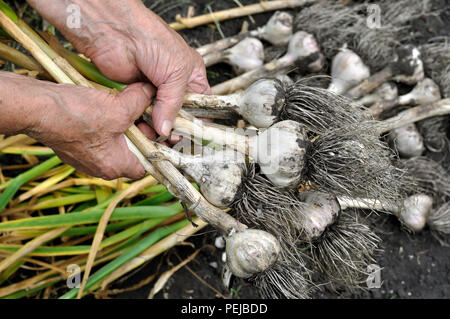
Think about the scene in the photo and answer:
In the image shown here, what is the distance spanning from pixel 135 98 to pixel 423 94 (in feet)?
4.57

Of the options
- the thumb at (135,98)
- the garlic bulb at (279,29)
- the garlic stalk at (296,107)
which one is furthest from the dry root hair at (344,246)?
the garlic bulb at (279,29)

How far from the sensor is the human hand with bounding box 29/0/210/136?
138 centimetres

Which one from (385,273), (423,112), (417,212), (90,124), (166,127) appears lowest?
(385,273)

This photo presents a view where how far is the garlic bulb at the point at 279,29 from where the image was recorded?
2152 mm

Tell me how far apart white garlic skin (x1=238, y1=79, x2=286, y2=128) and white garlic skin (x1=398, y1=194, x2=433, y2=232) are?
942 millimetres

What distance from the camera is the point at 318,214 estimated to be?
4.57 ft

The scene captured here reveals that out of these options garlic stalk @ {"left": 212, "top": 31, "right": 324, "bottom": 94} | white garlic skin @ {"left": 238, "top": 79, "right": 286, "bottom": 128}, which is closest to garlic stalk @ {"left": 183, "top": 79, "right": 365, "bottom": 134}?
white garlic skin @ {"left": 238, "top": 79, "right": 286, "bottom": 128}

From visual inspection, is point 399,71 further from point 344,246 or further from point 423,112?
point 344,246

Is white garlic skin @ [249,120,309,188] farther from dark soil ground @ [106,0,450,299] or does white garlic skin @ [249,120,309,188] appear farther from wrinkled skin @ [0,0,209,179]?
dark soil ground @ [106,0,450,299]

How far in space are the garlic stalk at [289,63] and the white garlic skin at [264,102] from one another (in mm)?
661

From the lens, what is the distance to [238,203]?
4.48ft

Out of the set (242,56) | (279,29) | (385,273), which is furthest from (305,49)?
(385,273)

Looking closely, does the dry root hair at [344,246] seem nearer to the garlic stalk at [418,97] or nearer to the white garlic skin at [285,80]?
the white garlic skin at [285,80]
